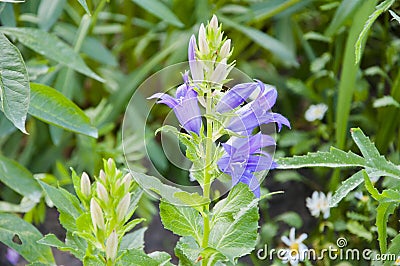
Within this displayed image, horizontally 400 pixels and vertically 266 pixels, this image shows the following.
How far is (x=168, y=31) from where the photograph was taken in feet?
5.97

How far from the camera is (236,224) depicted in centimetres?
91

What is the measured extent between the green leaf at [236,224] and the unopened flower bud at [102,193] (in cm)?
15

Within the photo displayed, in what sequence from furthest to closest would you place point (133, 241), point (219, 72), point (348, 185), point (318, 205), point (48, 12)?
1. point (48, 12)
2. point (318, 205)
3. point (133, 241)
4. point (348, 185)
5. point (219, 72)

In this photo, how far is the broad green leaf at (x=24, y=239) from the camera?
106 cm

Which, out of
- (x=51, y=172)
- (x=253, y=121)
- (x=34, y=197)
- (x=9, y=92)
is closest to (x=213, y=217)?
(x=253, y=121)

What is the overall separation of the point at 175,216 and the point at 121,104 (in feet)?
2.87

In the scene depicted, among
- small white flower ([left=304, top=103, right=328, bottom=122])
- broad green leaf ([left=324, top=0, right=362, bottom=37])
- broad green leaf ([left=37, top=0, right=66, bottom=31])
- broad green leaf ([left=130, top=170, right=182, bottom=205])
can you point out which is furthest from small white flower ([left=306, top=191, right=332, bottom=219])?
broad green leaf ([left=37, top=0, right=66, bottom=31])

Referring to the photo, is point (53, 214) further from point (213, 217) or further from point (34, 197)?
point (213, 217)

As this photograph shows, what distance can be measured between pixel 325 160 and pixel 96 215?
13.1 inches

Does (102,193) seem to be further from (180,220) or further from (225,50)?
(225,50)

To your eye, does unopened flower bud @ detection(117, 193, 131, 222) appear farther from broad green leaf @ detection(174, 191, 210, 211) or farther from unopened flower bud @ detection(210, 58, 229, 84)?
unopened flower bud @ detection(210, 58, 229, 84)

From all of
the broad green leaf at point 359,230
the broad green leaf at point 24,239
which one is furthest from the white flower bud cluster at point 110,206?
the broad green leaf at point 359,230

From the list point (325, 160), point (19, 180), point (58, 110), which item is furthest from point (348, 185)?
point (19, 180)

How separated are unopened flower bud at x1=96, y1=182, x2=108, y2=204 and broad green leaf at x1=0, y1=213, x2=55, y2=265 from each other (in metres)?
0.25
